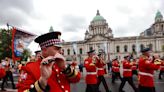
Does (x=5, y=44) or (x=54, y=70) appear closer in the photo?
(x=54, y=70)

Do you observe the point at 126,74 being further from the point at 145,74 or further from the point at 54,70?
the point at 54,70

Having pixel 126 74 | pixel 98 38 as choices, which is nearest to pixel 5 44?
pixel 98 38

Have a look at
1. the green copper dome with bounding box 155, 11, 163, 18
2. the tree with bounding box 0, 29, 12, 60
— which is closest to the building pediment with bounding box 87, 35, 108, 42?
the green copper dome with bounding box 155, 11, 163, 18

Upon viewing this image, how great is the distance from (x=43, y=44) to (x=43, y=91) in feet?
2.09

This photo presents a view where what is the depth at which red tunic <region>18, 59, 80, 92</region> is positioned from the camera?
3428mm

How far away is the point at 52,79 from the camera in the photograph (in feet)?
11.9

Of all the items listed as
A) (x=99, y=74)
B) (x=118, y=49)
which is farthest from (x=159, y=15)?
(x=99, y=74)

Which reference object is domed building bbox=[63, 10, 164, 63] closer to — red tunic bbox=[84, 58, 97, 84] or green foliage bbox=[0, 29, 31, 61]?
green foliage bbox=[0, 29, 31, 61]

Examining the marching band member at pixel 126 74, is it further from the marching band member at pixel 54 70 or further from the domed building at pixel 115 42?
the domed building at pixel 115 42

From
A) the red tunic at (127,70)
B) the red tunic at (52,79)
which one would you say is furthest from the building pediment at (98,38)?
the red tunic at (52,79)

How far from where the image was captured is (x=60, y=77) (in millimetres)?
3762

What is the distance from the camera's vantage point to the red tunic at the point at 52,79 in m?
3.43

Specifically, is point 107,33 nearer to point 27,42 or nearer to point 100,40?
point 100,40

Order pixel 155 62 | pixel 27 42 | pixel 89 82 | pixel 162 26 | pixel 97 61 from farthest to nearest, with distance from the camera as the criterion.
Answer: pixel 162 26 < pixel 27 42 < pixel 97 61 < pixel 89 82 < pixel 155 62
